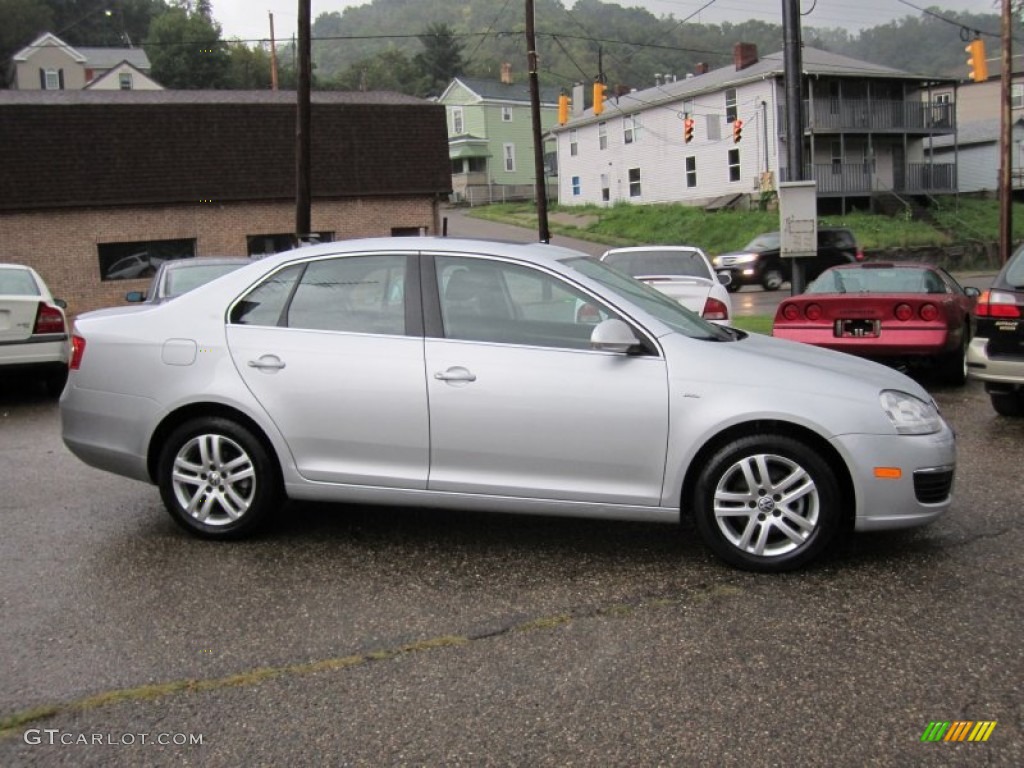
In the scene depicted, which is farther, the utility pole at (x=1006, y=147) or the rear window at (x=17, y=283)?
the utility pole at (x=1006, y=147)

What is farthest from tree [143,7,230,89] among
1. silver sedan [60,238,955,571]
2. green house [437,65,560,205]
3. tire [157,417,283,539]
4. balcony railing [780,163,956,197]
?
tire [157,417,283,539]

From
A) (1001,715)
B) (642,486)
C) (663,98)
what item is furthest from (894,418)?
(663,98)

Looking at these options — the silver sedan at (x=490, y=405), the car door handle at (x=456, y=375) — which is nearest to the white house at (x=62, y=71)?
the silver sedan at (x=490, y=405)

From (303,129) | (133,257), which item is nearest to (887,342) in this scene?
(303,129)

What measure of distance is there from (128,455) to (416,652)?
2400mm

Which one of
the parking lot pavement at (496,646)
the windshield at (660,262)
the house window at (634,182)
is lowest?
the parking lot pavement at (496,646)

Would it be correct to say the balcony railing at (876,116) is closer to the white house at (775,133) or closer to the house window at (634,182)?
the white house at (775,133)

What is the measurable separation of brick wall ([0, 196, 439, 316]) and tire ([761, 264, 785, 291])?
32.0 ft

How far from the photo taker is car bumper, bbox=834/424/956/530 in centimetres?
463

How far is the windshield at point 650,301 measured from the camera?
514cm

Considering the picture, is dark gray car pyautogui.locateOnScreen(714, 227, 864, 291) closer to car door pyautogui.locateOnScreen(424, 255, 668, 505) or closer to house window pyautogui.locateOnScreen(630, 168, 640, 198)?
house window pyautogui.locateOnScreen(630, 168, 640, 198)

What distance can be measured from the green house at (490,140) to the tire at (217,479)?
5638 centimetres

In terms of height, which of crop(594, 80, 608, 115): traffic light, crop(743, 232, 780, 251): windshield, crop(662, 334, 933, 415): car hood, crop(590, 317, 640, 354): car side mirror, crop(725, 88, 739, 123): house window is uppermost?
crop(725, 88, 739, 123): house window

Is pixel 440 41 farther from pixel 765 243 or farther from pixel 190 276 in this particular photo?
pixel 190 276
